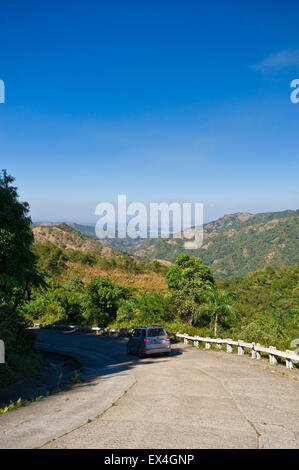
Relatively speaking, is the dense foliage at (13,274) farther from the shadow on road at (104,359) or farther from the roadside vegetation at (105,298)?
the shadow on road at (104,359)

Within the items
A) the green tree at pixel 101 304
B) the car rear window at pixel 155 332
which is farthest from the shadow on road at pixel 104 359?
the green tree at pixel 101 304

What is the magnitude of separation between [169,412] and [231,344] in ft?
39.9

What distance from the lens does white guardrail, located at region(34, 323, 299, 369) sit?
1274 cm

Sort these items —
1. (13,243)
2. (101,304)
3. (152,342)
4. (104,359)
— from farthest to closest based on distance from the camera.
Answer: (101,304) < (104,359) < (152,342) < (13,243)

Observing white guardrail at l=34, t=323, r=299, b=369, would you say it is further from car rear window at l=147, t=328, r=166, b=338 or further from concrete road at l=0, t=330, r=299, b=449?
car rear window at l=147, t=328, r=166, b=338

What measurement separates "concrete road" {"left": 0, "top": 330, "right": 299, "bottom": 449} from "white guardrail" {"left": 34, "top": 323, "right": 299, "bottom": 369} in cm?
58

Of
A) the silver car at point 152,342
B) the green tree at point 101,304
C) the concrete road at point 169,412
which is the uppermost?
the concrete road at point 169,412

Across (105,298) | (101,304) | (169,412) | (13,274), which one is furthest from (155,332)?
(101,304)

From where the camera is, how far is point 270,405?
7832 mm

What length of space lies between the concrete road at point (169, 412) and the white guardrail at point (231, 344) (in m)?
0.58

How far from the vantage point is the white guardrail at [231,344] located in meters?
12.7

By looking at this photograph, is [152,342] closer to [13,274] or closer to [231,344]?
[231,344]

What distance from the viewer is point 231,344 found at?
1867cm
